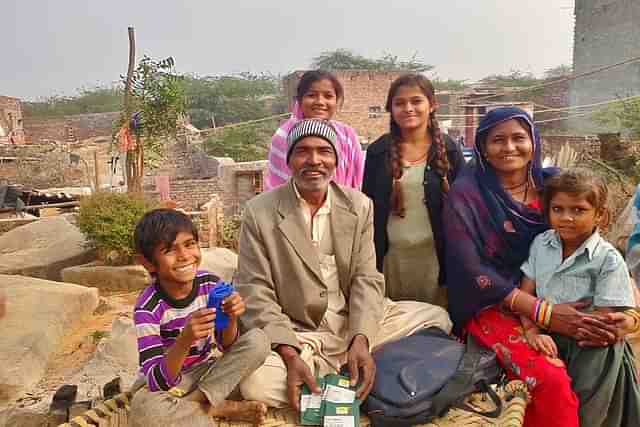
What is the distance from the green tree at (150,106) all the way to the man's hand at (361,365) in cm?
719

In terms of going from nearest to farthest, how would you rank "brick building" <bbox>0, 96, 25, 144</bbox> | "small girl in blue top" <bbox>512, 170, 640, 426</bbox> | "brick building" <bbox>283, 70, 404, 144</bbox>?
"small girl in blue top" <bbox>512, 170, 640, 426</bbox> < "brick building" <bbox>283, 70, 404, 144</bbox> < "brick building" <bbox>0, 96, 25, 144</bbox>

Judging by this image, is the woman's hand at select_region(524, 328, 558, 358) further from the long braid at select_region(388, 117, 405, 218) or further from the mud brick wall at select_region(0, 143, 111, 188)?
the mud brick wall at select_region(0, 143, 111, 188)

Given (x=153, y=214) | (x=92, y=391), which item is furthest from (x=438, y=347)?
(x=92, y=391)

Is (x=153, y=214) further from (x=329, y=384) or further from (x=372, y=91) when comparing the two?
(x=372, y=91)

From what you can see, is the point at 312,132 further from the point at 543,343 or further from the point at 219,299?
the point at 543,343

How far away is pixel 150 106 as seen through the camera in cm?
915

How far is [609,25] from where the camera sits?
703 inches

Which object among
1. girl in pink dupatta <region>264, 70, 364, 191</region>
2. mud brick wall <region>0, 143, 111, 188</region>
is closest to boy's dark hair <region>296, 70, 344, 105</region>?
girl in pink dupatta <region>264, 70, 364, 191</region>

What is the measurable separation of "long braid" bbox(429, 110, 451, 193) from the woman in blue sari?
0.72 ft

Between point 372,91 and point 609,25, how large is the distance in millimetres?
8486

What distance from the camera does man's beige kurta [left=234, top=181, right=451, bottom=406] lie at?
7.74 feet

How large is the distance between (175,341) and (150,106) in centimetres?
796

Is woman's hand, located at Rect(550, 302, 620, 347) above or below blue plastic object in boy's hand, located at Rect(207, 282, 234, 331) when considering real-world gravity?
below

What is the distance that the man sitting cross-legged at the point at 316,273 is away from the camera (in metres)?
2.33
